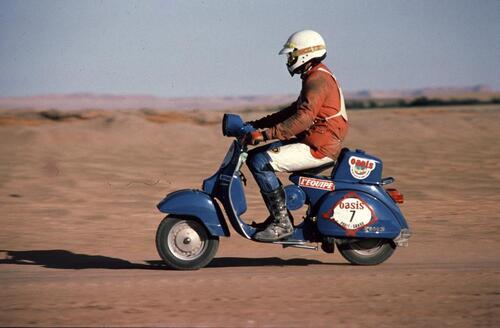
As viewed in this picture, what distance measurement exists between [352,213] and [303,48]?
5.62 ft

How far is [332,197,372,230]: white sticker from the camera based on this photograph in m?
9.47

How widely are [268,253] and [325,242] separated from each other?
1.83 meters

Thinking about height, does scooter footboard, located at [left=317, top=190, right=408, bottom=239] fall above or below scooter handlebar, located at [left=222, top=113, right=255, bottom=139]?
below

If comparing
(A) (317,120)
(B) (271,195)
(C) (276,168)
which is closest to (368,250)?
(B) (271,195)

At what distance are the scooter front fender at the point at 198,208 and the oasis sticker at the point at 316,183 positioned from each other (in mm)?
894

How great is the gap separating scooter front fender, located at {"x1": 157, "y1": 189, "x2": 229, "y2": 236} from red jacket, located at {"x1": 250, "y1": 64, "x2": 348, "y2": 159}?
926 mm

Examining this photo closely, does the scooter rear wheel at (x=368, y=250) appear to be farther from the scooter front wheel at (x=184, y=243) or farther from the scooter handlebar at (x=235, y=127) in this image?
the scooter handlebar at (x=235, y=127)

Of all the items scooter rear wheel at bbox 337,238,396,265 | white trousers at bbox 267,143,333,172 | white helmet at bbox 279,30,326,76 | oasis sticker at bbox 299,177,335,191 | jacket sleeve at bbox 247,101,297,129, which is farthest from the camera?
jacket sleeve at bbox 247,101,297,129

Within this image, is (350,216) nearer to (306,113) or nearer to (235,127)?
(306,113)

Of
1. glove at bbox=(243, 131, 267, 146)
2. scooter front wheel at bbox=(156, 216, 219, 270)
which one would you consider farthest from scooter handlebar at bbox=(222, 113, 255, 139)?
scooter front wheel at bbox=(156, 216, 219, 270)

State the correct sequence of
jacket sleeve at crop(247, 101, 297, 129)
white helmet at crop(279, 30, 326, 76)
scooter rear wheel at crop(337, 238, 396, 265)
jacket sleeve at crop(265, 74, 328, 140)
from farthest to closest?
jacket sleeve at crop(247, 101, 297, 129)
scooter rear wheel at crop(337, 238, 396, 265)
white helmet at crop(279, 30, 326, 76)
jacket sleeve at crop(265, 74, 328, 140)

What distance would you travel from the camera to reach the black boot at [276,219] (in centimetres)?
938

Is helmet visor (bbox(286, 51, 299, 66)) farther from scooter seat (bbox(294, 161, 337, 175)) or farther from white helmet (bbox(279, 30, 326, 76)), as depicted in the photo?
scooter seat (bbox(294, 161, 337, 175))

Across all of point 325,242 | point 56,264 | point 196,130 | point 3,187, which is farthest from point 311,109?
point 196,130
